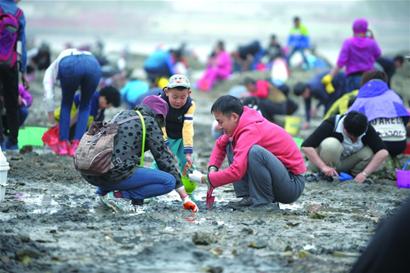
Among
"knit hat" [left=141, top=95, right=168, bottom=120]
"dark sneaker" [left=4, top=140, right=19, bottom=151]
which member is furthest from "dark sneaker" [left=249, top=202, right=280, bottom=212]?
"dark sneaker" [left=4, top=140, right=19, bottom=151]

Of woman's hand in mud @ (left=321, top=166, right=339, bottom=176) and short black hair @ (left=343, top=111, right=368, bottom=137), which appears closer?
short black hair @ (left=343, top=111, right=368, bottom=137)

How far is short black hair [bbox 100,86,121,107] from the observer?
10.4 metres

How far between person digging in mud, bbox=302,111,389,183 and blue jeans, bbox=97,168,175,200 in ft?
7.64

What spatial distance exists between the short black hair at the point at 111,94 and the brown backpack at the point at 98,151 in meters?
3.29

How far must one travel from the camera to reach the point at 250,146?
7.30 metres

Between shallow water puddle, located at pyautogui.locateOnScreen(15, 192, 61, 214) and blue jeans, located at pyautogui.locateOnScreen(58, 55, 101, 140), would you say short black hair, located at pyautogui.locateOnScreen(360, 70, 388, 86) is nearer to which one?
blue jeans, located at pyautogui.locateOnScreen(58, 55, 101, 140)

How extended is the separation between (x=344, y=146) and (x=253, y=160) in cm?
228

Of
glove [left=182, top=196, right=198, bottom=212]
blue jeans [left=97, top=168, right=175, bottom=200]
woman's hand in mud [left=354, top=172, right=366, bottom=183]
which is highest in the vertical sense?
blue jeans [left=97, top=168, right=175, bottom=200]

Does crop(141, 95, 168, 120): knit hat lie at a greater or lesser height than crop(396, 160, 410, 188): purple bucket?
greater

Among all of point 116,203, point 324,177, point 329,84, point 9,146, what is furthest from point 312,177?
point 329,84

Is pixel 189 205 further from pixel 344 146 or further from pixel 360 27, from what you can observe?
pixel 360 27

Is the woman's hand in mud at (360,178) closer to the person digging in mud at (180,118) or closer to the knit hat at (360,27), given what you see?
the person digging in mud at (180,118)

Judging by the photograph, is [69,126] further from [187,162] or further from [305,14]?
[305,14]

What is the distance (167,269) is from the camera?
5.59 m
